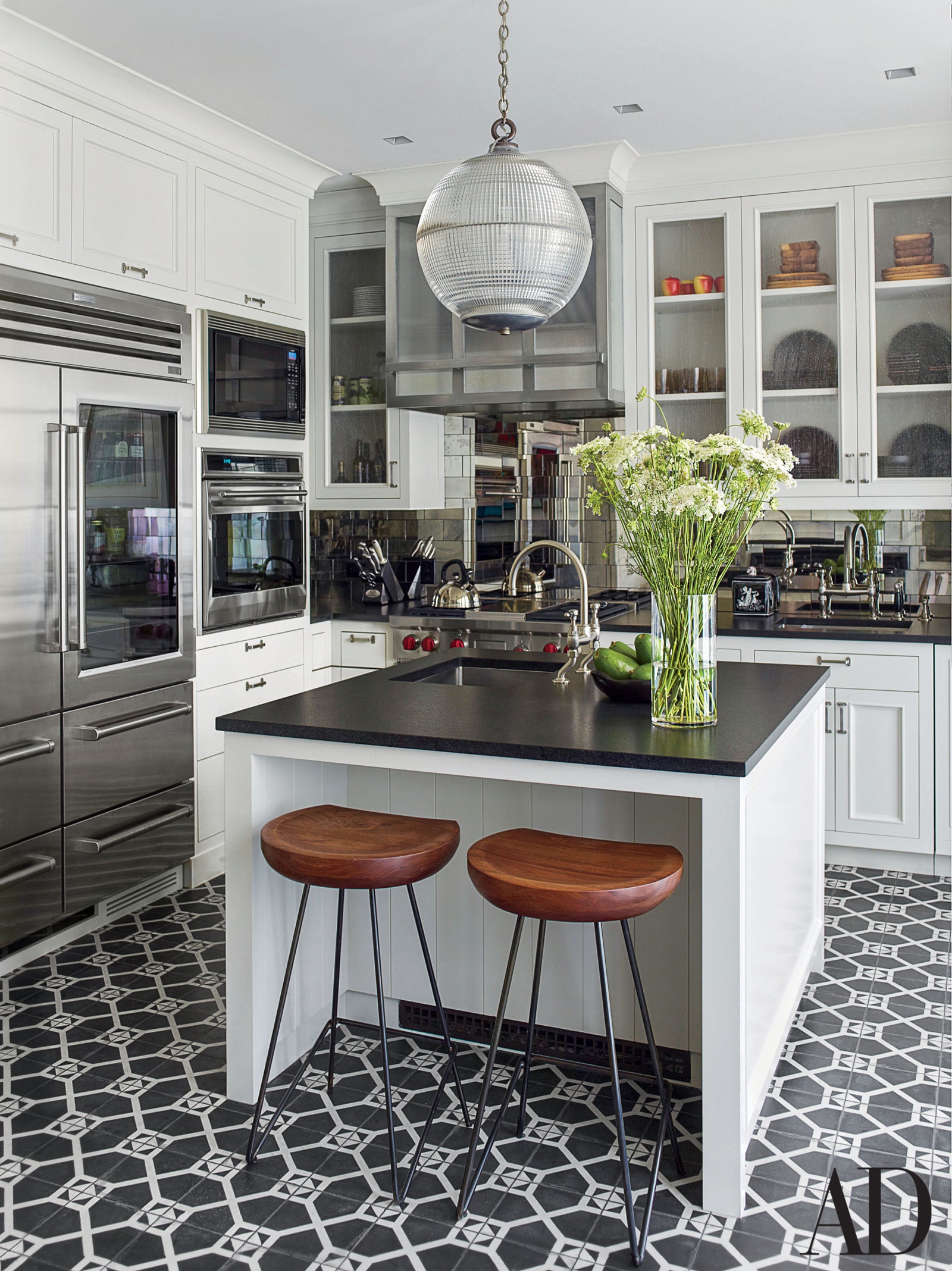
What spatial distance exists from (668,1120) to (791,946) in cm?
66

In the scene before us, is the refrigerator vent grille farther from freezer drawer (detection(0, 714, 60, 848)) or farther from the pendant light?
the pendant light

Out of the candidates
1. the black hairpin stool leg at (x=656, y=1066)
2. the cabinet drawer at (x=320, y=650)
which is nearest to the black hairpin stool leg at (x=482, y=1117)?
the black hairpin stool leg at (x=656, y=1066)

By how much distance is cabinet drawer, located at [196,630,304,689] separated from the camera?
13.2 feet

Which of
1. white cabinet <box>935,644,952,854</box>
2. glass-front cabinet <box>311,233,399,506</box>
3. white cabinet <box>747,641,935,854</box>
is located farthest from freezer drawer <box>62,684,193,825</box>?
white cabinet <box>935,644,952,854</box>

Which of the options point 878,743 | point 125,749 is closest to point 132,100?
point 125,749

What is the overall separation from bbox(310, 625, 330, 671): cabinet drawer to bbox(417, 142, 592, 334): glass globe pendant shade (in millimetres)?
2549

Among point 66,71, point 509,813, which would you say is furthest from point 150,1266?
point 66,71

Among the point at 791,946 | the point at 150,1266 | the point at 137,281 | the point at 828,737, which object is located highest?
the point at 137,281

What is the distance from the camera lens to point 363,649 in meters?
4.84

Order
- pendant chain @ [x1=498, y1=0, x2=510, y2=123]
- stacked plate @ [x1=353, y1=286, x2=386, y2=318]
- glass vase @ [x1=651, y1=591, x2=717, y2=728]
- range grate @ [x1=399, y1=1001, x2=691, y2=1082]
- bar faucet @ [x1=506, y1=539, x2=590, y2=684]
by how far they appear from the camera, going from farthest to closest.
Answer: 1. stacked plate @ [x1=353, y1=286, x2=386, y2=318]
2. bar faucet @ [x1=506, y1=539, x2=590, y2=684]
3. range grate @ [x1=399, y1=1001, x2=691, y2=1082]
4. pendant chain @ [x1=498, y1=0, x2=510, y2=123]
5. glass vase @ [x1=651, y1=591, x2=717, y2=728]

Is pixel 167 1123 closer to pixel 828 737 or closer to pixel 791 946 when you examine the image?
pixel 791 946

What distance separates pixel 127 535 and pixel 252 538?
0.71 metres

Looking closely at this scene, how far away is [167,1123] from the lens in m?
2.48
